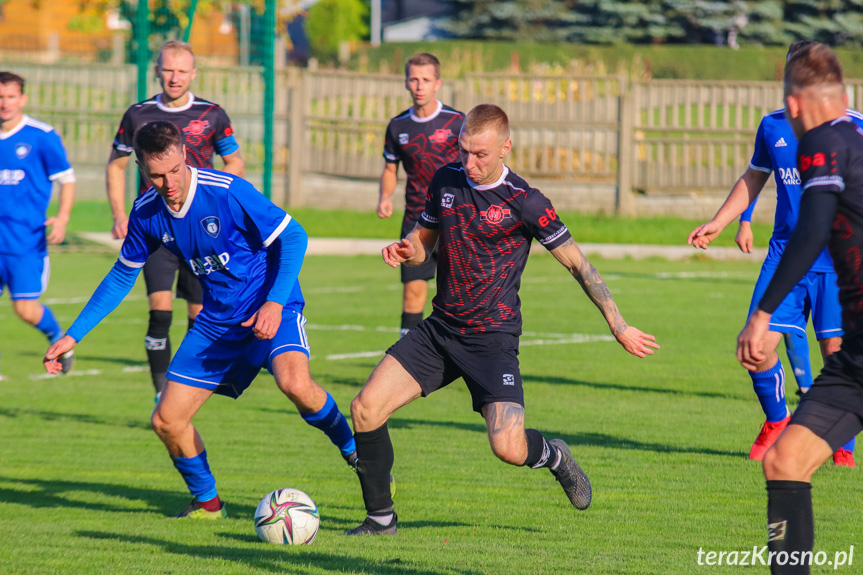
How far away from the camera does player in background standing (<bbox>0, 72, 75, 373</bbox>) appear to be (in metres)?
9.15

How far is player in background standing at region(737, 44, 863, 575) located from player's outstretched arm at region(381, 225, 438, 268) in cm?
196

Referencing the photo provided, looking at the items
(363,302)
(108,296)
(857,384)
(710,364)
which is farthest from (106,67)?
(857,384)

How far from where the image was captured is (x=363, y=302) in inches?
565

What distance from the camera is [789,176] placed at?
6590mm

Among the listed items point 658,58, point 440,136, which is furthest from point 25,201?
point 658,58

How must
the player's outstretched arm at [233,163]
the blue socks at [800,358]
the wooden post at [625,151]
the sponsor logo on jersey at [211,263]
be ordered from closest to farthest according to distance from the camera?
the sponsor logo on jersey at [211,263] → the blue socks at [800,358] → the player's outstretched arm at [233,163] → the wooden post at [625,151]

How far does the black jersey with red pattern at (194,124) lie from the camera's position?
8.45 meters

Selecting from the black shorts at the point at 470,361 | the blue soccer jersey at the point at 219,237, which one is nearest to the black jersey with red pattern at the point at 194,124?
the blue soccer jersey at the point at 219,237

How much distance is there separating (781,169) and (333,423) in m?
3.10

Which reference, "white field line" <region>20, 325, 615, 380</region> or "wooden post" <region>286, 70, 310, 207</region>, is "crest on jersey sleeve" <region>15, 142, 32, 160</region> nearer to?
"white field line" <region>20, 325, 615, 380</region>

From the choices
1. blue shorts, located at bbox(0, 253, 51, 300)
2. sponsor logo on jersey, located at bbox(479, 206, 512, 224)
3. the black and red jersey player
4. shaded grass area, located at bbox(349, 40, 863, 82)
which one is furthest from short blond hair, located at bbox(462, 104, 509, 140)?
shaded grass area, located at bbox(349, 40, 863, 82)

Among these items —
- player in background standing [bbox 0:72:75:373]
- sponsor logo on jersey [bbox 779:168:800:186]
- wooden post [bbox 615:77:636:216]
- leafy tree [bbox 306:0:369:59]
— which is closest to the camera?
sponsor logo on jersey [bbox 779:168:800:186]

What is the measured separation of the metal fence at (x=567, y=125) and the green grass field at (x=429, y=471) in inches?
418

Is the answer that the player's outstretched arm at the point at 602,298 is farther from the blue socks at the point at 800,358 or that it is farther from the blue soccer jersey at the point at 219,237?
the blue socks at the point at 800,358
